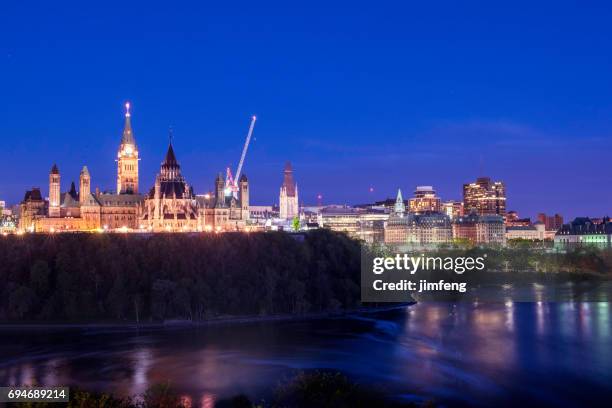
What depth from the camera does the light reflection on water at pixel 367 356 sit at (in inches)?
1214

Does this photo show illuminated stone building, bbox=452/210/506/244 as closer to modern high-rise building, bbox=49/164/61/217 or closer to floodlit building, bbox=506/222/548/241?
floodlit building, bbox=506/222/548/241

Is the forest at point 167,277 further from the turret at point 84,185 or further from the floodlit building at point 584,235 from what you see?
the floodlit building at point 584,235

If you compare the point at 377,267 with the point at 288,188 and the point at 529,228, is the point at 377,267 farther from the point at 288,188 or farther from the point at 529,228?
the point at 288,188

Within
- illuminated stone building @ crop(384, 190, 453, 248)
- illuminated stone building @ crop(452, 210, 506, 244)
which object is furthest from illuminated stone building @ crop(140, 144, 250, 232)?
illuminated stone building @ crop(452, 210, 506, 244)

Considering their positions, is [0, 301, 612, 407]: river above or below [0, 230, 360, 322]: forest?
below

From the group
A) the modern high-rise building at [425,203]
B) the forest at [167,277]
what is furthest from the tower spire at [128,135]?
the modern high-rise building at [425,203]

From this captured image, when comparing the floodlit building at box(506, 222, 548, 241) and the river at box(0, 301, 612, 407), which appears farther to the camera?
the floodlit building at box(506, 222, 548, 241)

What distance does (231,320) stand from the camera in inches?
1957

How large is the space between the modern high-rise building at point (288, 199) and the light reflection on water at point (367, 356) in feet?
395

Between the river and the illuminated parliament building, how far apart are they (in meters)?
31.1

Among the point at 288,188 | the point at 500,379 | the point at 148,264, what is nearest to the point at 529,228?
the point at 288,188

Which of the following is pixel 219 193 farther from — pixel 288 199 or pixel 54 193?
pixel 288 199

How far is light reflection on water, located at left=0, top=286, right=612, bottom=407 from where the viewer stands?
3083 centimetres

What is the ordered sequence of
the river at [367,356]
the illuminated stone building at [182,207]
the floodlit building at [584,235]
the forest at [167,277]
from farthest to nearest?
1. the floodlit building at [584,235]
2. the illuminated stone building at [182,207]
3. the forest at [167,277]
4. the river at [367,356]
